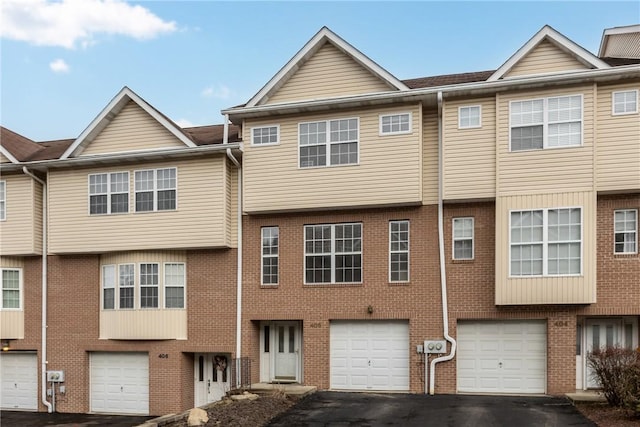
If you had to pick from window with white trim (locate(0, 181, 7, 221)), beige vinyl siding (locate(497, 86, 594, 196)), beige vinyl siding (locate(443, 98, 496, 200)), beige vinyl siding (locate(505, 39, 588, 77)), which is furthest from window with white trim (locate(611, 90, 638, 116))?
window with white trim (locate(0, 181, 7, 221))

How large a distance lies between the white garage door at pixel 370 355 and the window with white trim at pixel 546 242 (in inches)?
157

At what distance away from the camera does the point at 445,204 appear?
16.3m

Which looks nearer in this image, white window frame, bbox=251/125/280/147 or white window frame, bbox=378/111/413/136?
white window frame, bbox=378/111/413/136

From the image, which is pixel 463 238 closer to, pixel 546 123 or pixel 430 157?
pixel 430 157

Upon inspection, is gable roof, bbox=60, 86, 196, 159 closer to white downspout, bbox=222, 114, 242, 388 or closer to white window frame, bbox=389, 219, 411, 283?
white downspout, bbox=222, 114, 242, 388

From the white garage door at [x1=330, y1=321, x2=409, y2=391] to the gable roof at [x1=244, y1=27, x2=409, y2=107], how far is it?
23.9ft

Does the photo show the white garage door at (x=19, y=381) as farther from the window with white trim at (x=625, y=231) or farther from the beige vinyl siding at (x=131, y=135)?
the window with white trim at (x=625, y=231)

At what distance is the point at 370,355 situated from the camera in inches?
664

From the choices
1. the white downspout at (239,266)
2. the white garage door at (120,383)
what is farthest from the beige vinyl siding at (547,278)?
the white garage door at (120,383)

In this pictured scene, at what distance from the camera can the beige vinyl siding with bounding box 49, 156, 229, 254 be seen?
1773 cm

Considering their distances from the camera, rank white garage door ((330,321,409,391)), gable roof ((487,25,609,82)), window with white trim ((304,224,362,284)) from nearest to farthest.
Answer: gable roof ((487,25,609,82)) < white garage door ((330,321,409,391)) < window with white trim ((304,224,362,284))

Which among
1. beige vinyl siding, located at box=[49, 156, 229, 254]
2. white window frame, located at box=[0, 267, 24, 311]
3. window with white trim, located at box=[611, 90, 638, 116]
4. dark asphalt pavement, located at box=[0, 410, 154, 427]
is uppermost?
window with white trim, located at box=[611, 90, 638, 116]

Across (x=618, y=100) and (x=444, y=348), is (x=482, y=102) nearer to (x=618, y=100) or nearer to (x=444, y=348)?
(x=618, y=100)

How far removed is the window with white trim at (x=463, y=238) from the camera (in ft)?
53.2
